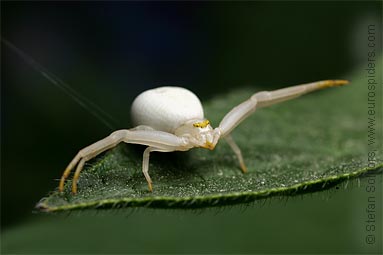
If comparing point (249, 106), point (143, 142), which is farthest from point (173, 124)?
point (249, 106)

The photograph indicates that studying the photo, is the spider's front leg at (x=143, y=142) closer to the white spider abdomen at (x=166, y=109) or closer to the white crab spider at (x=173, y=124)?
the white crab spider at (x=173, y=124)

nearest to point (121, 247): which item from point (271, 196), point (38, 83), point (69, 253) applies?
point (69, 253)

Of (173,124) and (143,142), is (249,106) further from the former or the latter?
(143,142)

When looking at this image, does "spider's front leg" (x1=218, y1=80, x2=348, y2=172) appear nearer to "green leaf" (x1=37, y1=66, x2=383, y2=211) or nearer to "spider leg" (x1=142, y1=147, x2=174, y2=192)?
"green leaf" (x1=37, y1=66, x2=383, y2=211)

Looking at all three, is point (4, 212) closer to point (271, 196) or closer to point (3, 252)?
point (3, 252)

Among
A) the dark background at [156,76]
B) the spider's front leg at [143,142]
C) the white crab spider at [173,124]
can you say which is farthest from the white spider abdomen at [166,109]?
the dark background at [156,76]
